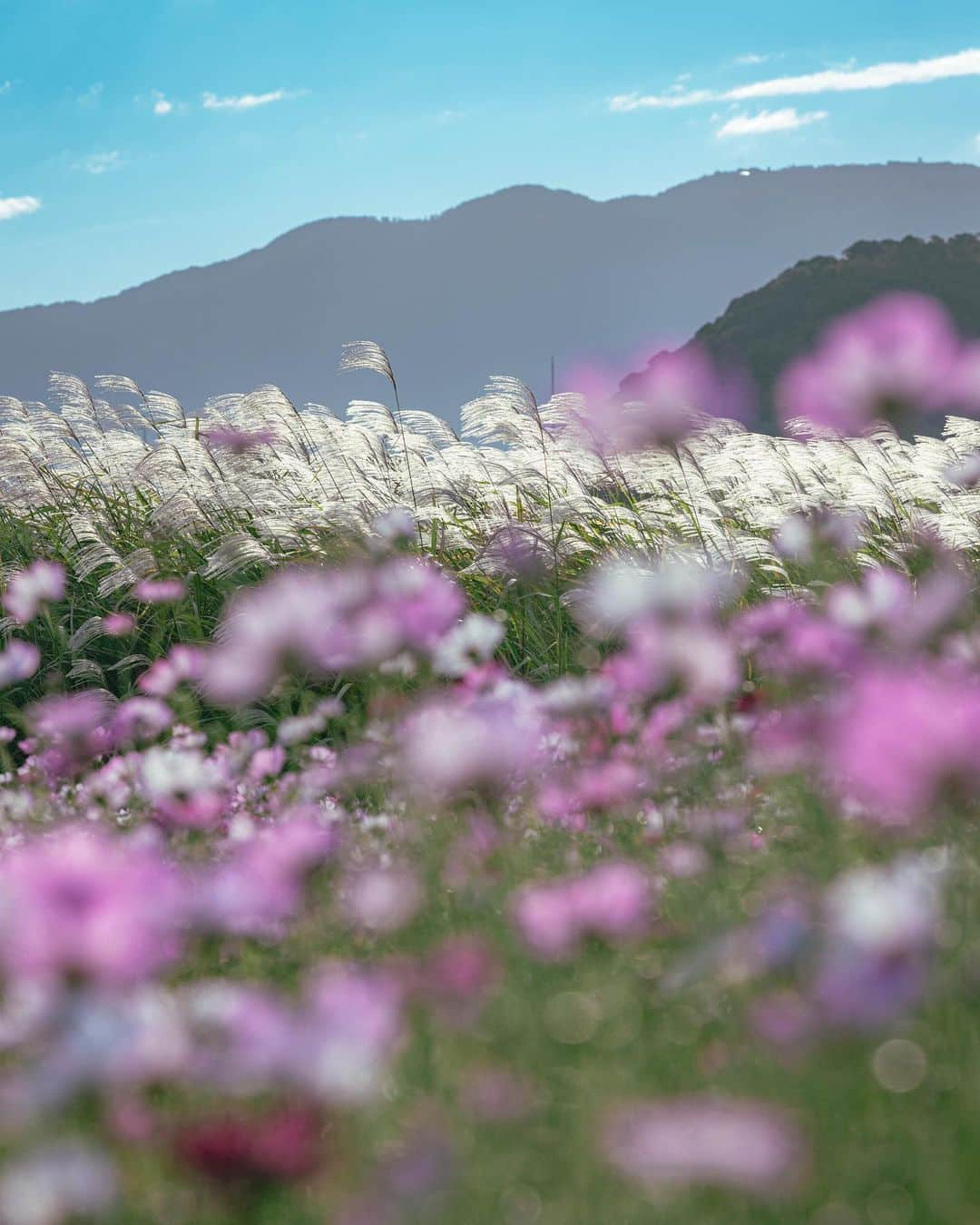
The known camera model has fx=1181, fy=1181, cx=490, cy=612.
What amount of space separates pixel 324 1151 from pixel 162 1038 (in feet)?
0.52

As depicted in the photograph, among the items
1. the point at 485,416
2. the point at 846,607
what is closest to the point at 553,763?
the point at 846,607

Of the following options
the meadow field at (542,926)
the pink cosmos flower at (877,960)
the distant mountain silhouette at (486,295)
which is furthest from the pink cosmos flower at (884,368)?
the distant mountain silhouette at (486,295)

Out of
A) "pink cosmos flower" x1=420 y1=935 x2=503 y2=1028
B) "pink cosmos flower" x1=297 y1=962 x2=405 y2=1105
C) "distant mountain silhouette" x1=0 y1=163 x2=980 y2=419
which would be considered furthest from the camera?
"distant mountain silhouette" x1=0 y1=163 x2=980 y2=419

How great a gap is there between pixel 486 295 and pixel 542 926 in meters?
201

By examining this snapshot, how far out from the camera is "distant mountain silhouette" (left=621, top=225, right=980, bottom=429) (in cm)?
2314

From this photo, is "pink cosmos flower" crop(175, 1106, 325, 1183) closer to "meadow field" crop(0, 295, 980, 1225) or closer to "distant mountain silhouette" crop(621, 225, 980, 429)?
"meadow field" crop(0, 295, 980, 1225)

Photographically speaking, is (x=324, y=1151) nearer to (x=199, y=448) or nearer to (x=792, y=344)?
(x=199, y=448)

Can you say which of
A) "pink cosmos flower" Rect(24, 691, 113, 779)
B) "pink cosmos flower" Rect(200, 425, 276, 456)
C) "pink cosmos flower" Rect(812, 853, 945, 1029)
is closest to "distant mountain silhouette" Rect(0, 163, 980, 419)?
"pink cosmos flower" Rect(200, 425, 276, 456)

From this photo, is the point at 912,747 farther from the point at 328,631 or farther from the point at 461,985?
the point at 328,631

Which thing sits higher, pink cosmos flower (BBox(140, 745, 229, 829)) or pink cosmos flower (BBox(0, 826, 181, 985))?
pink cosmos flower (BBox(0, 826, 181, 985))

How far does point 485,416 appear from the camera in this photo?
4.74 metres

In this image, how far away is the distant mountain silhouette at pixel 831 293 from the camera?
75.9ft

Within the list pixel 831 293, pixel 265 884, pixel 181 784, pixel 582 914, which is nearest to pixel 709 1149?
pixel 582 914

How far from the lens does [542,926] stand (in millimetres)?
1128
